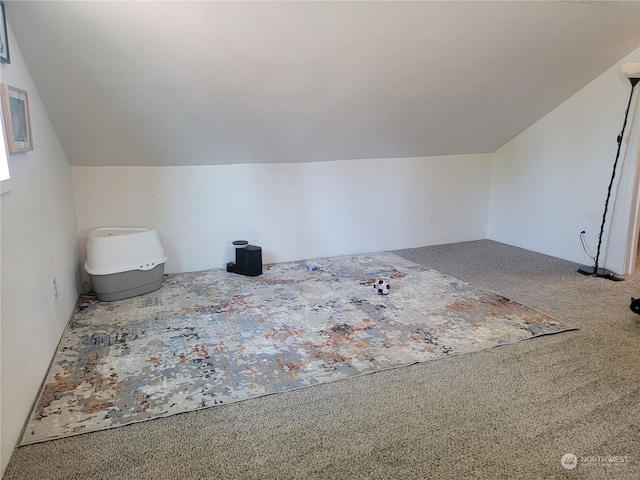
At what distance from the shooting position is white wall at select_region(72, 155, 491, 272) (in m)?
3.42

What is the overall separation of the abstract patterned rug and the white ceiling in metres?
1.15

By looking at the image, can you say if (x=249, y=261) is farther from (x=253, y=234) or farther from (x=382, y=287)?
(x=382, y=287)

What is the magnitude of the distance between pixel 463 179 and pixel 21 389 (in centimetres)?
412

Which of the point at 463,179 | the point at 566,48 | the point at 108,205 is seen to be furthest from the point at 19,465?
the point at 463,179

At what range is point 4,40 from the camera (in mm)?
1938

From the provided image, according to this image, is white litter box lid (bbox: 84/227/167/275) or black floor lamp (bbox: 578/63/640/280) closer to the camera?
white litter box lid (bbox: 84/227/167/275)

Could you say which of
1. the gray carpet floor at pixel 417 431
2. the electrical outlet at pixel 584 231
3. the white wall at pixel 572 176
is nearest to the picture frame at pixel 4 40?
the gray carpet floor at pixel 417 431

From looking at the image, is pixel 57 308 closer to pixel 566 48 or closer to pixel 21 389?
pixel 21 389

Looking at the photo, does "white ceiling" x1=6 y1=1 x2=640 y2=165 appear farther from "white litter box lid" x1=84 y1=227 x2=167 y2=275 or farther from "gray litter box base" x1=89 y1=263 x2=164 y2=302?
"gray litter box base" x1=89 y1=263 x2=164 y2=302

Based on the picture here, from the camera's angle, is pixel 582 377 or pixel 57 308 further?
pixel 57 308

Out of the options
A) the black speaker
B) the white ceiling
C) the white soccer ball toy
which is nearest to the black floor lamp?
the white ceiling

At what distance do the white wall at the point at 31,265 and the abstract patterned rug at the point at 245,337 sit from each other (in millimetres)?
Answer: 117

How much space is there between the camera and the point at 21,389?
5.54ft

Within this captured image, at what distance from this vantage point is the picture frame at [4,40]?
6.24 ft
